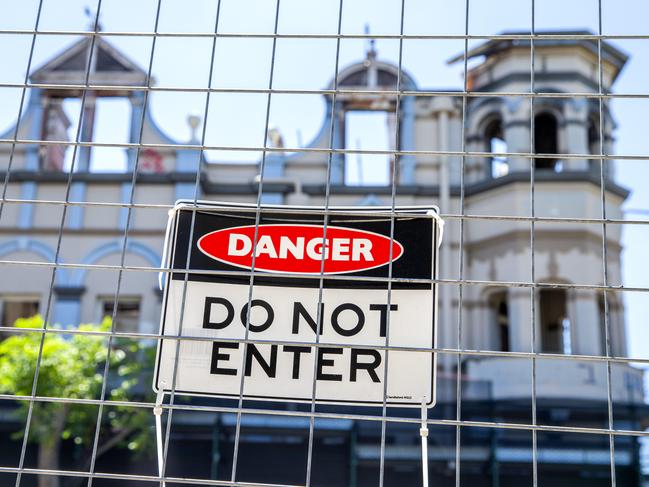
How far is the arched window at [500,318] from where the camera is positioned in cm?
1575

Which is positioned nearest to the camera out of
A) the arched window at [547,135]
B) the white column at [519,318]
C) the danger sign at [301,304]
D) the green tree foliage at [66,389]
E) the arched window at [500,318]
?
the danger sign at [301,304]

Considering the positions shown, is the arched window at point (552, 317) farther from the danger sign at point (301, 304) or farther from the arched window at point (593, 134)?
the danger sign at point (301, 304)

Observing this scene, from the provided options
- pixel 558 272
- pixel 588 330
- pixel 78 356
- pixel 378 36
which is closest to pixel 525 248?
pixel 558 272

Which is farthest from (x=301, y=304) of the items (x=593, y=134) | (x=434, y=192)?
(x=593, y=134)

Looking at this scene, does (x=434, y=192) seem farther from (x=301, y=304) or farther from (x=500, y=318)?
(x=301, y=304)

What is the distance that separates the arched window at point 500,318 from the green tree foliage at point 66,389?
6166 millimetres

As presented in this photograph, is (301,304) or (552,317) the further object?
(552,317)

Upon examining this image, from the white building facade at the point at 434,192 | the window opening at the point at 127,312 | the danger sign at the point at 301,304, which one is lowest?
the danger sign at the point at 301,304

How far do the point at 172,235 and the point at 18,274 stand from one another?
1354 cm

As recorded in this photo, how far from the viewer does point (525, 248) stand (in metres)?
15.2

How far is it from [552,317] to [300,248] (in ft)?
46.1

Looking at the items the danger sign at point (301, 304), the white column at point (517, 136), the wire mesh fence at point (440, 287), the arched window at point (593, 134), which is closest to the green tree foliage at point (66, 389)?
the wire mesh fence at point (440, 287)

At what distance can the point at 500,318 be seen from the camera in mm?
16188

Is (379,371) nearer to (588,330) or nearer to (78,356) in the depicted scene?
(78,356)
